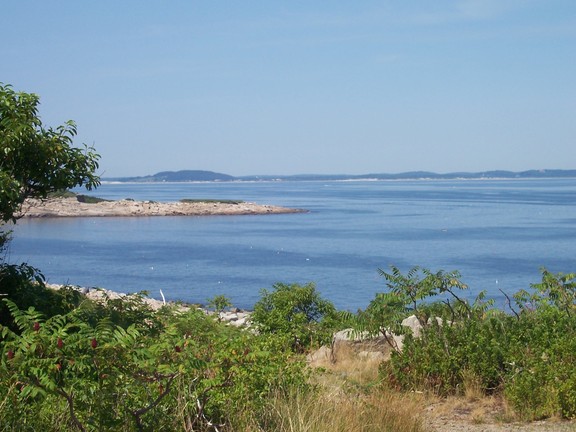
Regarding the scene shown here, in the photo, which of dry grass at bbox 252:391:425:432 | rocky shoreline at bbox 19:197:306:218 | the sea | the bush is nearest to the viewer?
dry grass at bbox 252:391:425:432

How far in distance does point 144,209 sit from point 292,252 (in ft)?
167

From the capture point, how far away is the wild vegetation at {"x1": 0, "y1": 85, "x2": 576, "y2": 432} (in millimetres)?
4918

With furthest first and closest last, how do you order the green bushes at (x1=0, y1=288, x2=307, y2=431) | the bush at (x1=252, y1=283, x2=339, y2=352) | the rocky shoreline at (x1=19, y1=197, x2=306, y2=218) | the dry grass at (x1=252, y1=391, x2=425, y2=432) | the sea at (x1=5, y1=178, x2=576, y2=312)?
the rocky shoreline at (x1=19, y1=197, x2=306, y2=218) → the sea at (x1=5, y1=178, x2=576, y2=312) → the bush at (x1=252, y1=283, x2=339, y2=352) → the dry grass at (x1=252, y1=391, x2=425, y2=432) → the green bushes at (x1=0, y1=288, x2=307, y2=431)

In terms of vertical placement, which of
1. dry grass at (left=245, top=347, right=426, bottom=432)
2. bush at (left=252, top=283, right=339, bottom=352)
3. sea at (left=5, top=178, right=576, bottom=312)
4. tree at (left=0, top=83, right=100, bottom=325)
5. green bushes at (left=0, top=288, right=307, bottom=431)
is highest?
tree at (left=0, top=83, right=100, bottom=325)

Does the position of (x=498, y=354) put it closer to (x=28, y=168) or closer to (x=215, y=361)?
(x=215, y=361)

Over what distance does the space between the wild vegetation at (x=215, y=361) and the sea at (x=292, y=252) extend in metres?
16.8

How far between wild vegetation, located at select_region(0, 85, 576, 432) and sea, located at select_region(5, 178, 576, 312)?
1679cm

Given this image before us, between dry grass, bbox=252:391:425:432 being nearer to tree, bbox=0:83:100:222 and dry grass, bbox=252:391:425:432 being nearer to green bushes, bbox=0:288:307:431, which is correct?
green bushes, bbox=0:288:307:431

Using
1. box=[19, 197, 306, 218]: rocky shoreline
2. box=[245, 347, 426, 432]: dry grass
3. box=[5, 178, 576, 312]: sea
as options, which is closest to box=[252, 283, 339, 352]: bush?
box=[245, 347, 426, 432]: dry grass

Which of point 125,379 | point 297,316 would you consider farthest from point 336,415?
point 297,316

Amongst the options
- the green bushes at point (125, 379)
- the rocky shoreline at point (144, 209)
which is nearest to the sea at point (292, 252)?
the rocky shoreline at point (144, 209)

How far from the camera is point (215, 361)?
19.6ft

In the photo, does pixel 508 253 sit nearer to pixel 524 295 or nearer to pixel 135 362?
pixel 524 295

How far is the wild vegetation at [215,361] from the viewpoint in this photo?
4.92 m
